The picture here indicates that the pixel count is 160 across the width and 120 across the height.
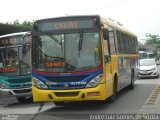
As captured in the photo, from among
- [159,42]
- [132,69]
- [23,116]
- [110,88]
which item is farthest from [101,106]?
[159,42]

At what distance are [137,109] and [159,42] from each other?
460 feet

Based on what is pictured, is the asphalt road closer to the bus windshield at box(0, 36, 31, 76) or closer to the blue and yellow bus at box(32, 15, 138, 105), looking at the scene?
the blue and yellow bus at box(32, 15, 138, 105)

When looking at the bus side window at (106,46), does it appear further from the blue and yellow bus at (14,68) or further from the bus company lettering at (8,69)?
the bus company lettering at (8,69)

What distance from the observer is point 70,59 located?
1291 centimetres

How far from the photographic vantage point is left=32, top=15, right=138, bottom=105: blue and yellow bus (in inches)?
504

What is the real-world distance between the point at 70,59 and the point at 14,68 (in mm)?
4554

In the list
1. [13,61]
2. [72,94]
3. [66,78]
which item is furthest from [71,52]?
[13,61]

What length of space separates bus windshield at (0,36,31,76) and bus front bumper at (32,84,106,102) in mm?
3717

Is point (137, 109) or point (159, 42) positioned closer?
point (137, 109)

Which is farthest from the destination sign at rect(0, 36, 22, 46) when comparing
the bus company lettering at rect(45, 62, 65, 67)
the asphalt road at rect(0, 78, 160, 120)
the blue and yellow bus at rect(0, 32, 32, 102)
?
the bus company lettering at rect(45, 62, 65, 67)

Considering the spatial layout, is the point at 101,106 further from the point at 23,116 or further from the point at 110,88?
the point at 23,116

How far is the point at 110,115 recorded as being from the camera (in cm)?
1198

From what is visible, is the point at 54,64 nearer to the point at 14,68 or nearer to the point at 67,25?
the point at 67,25

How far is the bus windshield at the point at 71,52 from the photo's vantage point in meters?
12.9
